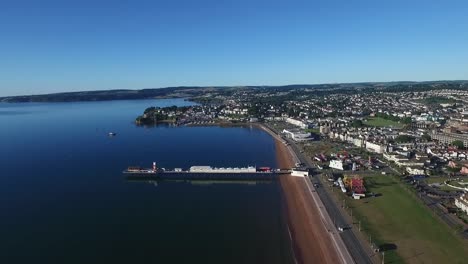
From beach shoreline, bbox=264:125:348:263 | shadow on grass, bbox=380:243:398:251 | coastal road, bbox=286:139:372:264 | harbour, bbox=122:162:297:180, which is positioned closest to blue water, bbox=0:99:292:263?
beach shoreline, bbox=264:125:348:263

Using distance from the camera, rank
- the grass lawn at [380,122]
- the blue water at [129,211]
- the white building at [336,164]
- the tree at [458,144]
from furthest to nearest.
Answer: the grass lawn at [380,122]
the tree at [458,144]
the white building at [336,164]
the blue water at [129,211]

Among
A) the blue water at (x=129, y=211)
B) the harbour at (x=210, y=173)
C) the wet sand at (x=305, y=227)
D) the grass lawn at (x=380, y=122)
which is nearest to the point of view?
the wet sand at (x=305, y=227)

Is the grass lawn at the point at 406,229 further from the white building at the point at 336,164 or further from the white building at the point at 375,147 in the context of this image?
the white building at the point at 375,147

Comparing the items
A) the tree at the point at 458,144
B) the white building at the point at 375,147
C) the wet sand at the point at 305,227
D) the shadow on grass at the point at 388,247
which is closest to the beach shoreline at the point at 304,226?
the wet sand at the point at 305,227

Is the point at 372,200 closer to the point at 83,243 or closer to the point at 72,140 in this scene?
the point at 83,243

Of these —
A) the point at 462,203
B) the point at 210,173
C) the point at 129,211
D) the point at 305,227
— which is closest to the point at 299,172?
the point at 210,173

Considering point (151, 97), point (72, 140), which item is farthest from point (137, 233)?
point (151, 97)

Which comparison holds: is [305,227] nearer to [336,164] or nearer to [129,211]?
[129,211]
